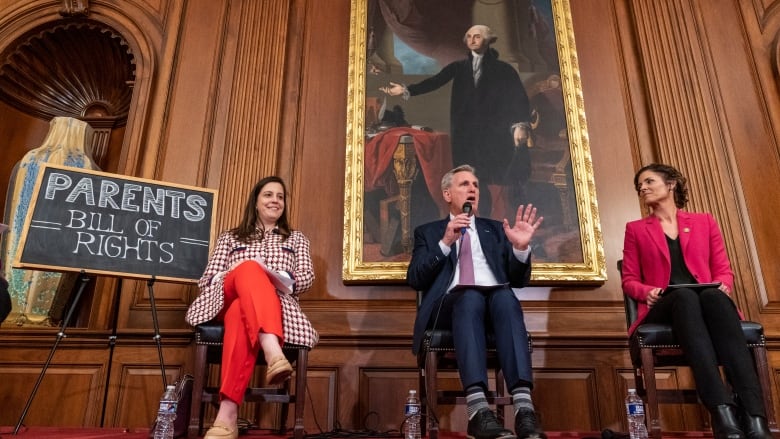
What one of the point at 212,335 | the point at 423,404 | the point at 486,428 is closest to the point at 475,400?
the point at 486,428

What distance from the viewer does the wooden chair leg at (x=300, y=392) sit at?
2367 mm

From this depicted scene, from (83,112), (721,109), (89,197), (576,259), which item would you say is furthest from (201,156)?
(721,109)

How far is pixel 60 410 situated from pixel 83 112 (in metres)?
2.25

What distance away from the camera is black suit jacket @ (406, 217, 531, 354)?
2.52 m

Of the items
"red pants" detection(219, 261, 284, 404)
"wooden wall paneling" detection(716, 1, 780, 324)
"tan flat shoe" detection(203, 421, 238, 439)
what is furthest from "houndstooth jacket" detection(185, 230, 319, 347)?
"wooden wall paneling" detection(716, 1, 780, 324)

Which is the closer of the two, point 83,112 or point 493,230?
point 493,230

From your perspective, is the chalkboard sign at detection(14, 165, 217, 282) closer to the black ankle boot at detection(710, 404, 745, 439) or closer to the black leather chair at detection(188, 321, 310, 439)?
the black leather chair at detection(188, 321, 310, 439)

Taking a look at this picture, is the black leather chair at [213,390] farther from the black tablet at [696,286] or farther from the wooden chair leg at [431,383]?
the black tablet at [696,286]

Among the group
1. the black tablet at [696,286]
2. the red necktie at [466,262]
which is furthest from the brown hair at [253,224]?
the black tablet at [696,286]

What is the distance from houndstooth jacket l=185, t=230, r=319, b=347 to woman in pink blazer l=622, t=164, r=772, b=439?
136 centimetres

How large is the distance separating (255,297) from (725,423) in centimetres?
163

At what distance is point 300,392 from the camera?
2.44 metres

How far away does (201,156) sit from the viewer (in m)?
3.67

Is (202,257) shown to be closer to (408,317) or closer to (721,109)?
(408,317)
